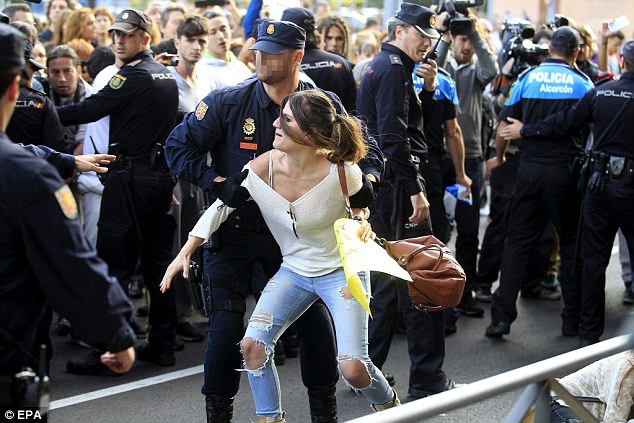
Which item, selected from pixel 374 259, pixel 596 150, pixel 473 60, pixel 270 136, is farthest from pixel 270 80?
pixel 473 60

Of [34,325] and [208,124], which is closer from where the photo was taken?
[34,325]

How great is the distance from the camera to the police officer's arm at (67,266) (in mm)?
3004

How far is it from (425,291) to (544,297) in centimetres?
413

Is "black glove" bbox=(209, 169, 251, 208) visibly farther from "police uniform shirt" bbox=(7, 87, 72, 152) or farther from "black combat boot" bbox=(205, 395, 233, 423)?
"police uniform shirt" bbox=(7, 87, 72, 152)

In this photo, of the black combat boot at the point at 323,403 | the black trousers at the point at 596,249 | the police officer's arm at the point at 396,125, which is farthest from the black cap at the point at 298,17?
the black combat boot at the point at 323,403

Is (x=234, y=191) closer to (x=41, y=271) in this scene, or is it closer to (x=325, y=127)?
(x=325, y=127)

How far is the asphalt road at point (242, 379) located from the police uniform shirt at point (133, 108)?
1466 mm

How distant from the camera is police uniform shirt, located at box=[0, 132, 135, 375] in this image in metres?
2.99

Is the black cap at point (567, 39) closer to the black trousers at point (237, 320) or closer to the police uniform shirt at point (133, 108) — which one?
the police uniform shirt at point (133, 108)

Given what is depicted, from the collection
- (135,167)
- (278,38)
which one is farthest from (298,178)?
(135,167)

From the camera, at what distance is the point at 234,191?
4.66 meters

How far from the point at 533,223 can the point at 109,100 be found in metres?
3.14

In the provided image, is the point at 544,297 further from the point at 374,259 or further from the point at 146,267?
the point at 374,259

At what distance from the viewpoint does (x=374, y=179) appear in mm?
5000
